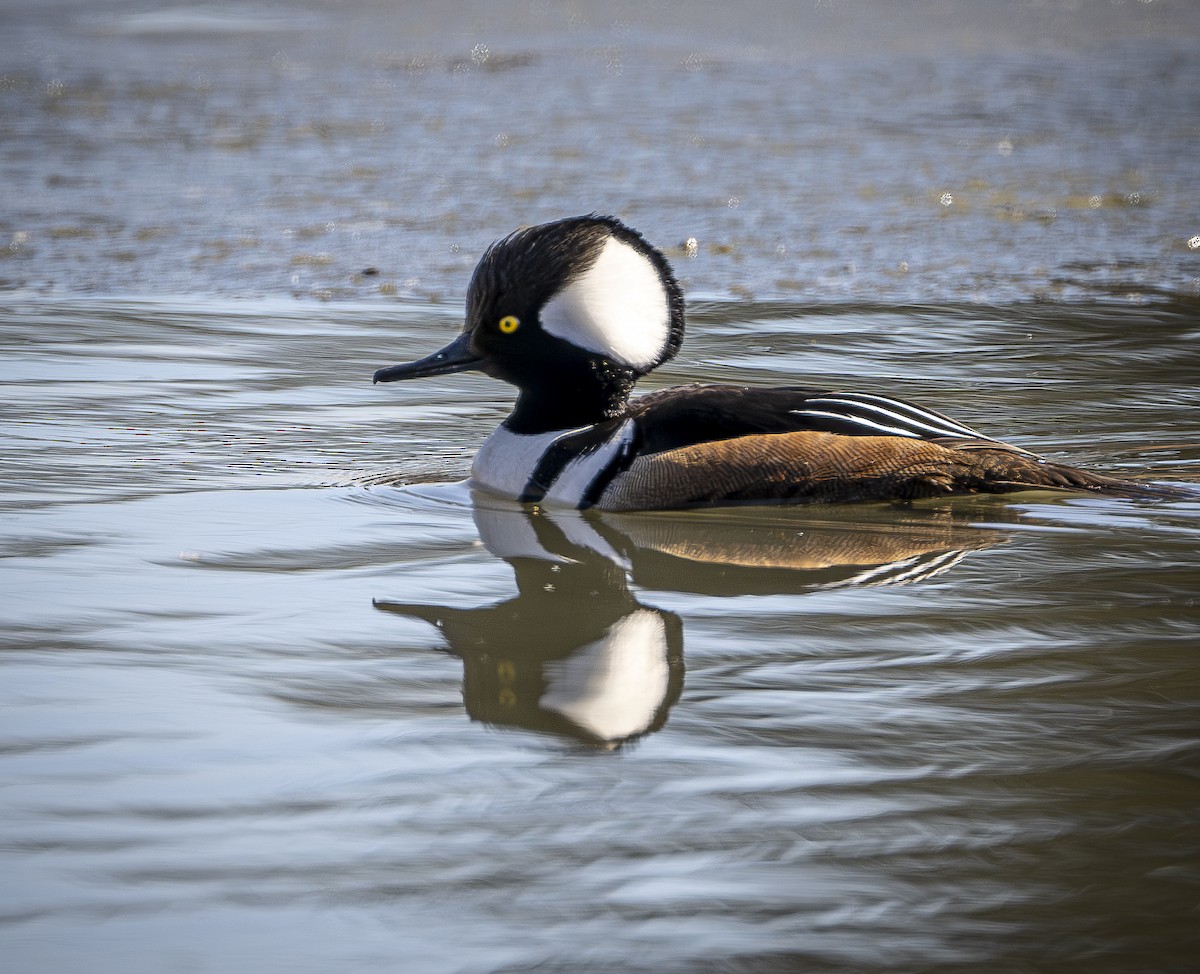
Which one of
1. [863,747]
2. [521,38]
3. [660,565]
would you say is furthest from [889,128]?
[863,747]

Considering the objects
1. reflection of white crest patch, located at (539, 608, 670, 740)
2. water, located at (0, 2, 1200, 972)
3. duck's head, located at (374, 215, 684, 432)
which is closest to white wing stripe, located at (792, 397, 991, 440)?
water, located at (0, 2, 1200, 972)

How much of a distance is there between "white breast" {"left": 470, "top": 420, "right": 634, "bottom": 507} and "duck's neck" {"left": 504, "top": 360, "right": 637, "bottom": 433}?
0.04 m

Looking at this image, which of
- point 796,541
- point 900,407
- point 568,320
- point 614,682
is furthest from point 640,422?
point 614,682

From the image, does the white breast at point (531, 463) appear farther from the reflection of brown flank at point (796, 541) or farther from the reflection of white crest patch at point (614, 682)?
the reflection of white crest patch at point (614, 682)

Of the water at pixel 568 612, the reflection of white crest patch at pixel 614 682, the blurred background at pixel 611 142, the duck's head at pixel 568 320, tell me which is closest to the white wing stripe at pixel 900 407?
the water at pixel 568 612

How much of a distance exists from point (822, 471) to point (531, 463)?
0.93m

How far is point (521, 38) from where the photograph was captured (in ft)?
56.0

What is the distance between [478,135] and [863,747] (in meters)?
9.85

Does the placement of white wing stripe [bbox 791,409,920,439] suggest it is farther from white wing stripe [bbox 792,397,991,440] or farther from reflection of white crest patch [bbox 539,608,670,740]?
reflection of white crest patch [bbox 539,608,670,740]

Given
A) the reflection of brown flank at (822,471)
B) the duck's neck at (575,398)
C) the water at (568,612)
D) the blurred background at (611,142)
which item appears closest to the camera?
the water at (568,612)

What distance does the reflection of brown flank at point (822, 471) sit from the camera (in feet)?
18.1

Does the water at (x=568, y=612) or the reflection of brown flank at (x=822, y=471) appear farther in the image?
the reflection of brown flank at (x=822, y=471)

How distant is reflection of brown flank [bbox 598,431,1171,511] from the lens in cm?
552

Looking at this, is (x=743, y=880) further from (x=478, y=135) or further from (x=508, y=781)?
(x=478, y=135)
